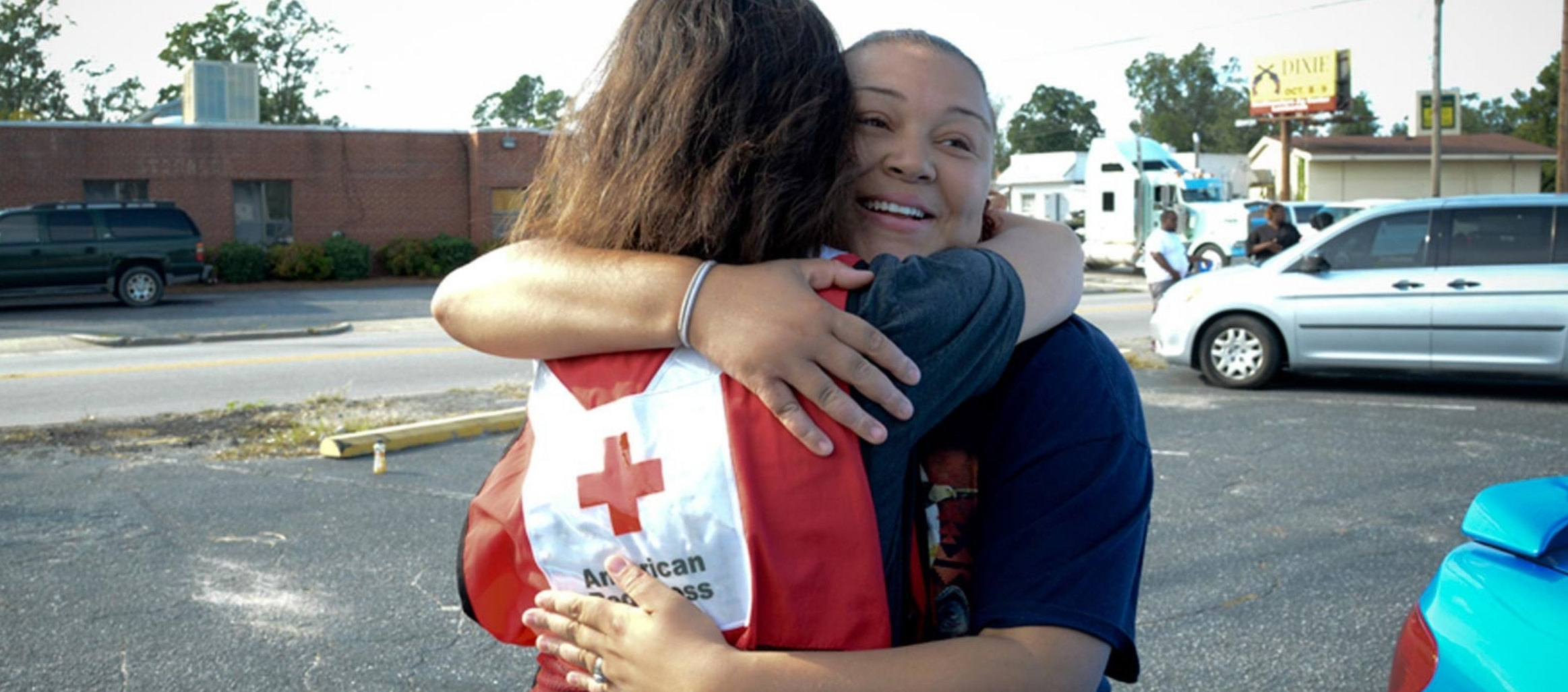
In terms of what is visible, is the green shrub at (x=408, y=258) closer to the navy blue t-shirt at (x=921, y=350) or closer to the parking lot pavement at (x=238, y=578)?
the parking lot pavement at (x=238, y=578)

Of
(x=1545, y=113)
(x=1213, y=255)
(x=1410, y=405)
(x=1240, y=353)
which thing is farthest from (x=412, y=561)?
(x=1545, y=113)

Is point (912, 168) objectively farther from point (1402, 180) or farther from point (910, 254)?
point (1402, 180)

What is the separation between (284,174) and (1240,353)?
27.9 meters

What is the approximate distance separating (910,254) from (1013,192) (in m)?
45.6

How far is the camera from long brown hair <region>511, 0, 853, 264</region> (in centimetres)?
147

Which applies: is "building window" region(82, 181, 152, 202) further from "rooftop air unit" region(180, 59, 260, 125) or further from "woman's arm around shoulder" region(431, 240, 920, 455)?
"woman's arm around shoulder" region(431, 240, 920, 455)

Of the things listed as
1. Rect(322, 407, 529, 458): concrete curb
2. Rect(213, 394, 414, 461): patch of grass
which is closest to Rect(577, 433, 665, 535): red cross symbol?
Rect(322, 407, 529, 458): concrete curb

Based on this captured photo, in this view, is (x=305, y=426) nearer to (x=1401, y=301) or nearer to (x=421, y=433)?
(x=421, y=433)

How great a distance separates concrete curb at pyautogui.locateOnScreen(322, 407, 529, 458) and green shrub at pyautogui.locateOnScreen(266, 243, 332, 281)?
79.1 feet

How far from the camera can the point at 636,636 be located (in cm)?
146

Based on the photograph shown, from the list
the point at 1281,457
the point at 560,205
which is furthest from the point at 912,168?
the point at 1281,457

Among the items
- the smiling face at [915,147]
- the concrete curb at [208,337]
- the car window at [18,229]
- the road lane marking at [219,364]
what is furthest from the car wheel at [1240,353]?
the car window at [18,229]

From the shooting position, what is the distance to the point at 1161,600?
16.2 ft

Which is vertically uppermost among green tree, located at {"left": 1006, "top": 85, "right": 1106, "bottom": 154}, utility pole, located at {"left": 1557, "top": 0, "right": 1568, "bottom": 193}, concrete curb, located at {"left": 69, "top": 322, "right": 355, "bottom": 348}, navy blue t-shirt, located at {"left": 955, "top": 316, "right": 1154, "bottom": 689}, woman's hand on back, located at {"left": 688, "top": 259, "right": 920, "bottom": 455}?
green tree, located at {"left": 1006, "top": 85, "right": 1106, "bottom": 154}
